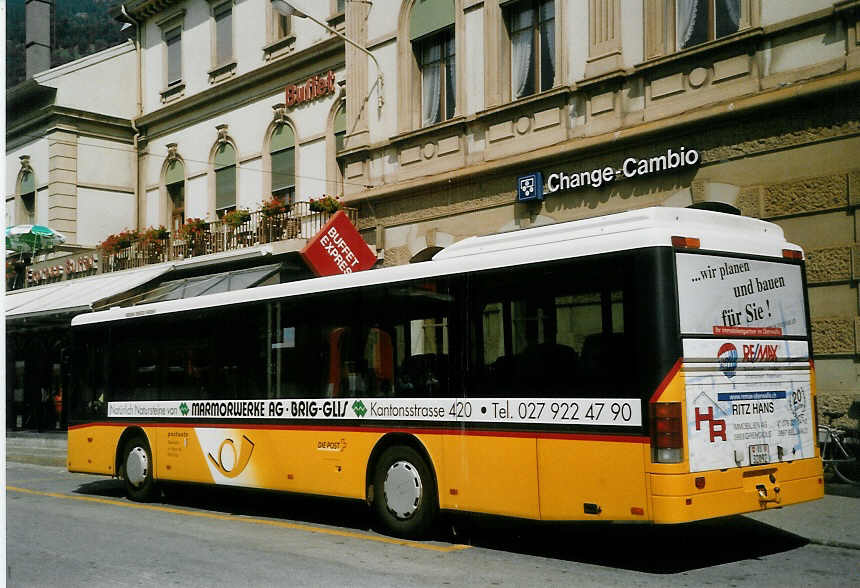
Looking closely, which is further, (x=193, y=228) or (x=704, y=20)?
(x=193, y=228)

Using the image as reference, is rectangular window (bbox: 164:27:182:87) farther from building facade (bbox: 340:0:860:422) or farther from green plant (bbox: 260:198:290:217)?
building facade (bbox: 340:0:860:422)

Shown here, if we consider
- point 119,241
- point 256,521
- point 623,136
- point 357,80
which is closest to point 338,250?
point 357,80

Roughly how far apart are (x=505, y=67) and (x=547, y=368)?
10.4 m

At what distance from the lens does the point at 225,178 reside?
27.4 metres

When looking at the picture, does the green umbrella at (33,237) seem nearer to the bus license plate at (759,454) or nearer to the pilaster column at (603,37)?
the pilaster column at (603,37)

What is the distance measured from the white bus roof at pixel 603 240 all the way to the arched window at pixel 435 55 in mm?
9342

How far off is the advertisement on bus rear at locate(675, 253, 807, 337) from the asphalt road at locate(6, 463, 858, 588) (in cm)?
195

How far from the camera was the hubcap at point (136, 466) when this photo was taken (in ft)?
44.6

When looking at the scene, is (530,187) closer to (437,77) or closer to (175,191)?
(437,77)

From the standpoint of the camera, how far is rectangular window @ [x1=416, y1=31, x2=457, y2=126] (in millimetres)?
19016

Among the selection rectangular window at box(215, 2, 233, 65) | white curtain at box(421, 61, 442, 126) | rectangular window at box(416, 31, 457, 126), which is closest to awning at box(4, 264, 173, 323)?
rectangular window at box(215, 2, 233, 65)

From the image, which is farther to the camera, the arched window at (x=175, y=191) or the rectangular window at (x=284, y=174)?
the arched window at (x=175, y=191)

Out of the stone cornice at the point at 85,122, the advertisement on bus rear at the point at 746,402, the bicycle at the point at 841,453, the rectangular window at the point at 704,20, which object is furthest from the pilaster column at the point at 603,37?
the stone cornice at the point at 85,122

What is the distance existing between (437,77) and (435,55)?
46 cm
